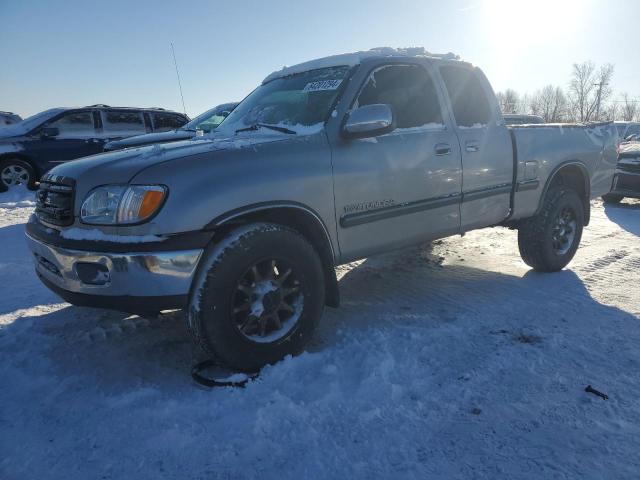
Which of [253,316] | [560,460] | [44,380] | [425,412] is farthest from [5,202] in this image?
[560,460]

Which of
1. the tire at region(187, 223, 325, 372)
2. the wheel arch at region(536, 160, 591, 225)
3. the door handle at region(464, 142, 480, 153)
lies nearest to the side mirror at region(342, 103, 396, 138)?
the tire at region(187, 223, 325, 372)

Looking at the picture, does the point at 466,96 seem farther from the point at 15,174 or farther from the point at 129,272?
the point at 15,174

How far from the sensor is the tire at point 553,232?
14.8 ft

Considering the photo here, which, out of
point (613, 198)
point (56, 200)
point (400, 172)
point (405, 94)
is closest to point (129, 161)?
point (56, 200)

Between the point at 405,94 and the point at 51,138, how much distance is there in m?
8.34

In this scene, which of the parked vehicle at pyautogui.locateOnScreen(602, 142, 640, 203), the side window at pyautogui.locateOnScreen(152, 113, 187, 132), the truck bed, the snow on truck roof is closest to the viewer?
the snow on truck roof

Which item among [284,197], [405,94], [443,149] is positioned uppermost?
[405,94]

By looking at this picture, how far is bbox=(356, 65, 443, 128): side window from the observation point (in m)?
3.41

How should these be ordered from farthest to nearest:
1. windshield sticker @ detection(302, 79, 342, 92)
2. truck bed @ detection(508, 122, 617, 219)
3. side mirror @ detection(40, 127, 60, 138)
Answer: side mirror @ detection(40, 127, 60, 138)
truck bed @ detection(508, 122, 617, 219)
windshield sticker @ detection(302, 79, 342, 92)

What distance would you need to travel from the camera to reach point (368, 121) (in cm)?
293

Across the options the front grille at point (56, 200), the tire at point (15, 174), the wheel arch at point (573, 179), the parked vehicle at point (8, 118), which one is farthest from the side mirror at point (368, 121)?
the parked vehicle at point (8, 118)

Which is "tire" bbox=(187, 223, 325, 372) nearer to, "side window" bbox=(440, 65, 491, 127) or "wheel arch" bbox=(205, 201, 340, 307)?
"wheel arch" bbox=(205, 201, 340, 307)

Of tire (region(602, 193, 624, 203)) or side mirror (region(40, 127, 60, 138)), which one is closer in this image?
tire (region(602, 193, 624, 203))

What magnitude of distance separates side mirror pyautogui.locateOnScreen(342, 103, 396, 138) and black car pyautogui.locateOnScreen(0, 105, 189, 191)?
8129mm
